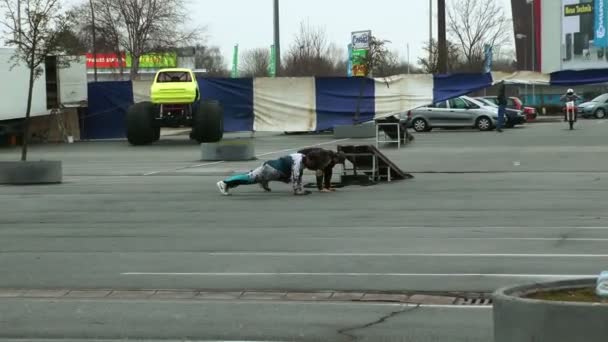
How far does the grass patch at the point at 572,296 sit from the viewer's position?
481 centimetres

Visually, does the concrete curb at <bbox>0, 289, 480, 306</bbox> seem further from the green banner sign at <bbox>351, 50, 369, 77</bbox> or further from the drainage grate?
the green banner sign at <bbox>351, 50, 369, 77</bbox>

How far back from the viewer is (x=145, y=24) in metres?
61.1

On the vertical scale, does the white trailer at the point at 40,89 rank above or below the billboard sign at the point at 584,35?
below

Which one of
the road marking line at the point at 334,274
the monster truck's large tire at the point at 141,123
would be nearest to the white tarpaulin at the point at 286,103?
the monster truck's large tire at the point at 141,123

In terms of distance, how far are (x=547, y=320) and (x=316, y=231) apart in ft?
31.8

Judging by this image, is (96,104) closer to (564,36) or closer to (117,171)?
(117,171)

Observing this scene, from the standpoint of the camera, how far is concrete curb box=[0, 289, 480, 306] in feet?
29.8

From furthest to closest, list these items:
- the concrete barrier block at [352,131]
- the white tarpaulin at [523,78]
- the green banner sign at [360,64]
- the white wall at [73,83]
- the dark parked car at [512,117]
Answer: the green banner sign at [360,64]
the dark parked car at [512,117]
the white wall at [73,83]
the concrete barrier block at [352,131]
the white tarpaulin at [523,78]

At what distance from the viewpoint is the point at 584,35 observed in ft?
303

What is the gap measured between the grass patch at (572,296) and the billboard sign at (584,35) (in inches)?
3414

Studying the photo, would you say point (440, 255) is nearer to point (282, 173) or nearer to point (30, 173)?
point (282, 173)

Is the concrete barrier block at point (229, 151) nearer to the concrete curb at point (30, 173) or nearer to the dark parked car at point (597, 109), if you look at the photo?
the concrete curb at point (30, 173)

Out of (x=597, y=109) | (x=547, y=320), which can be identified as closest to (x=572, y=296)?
(x=547, y=320)

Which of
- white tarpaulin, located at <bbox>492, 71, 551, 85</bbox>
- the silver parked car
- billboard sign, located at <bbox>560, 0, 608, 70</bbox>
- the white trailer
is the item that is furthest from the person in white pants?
billboard sign, located at <bbox>560, 0, 608, 70</bbox>
